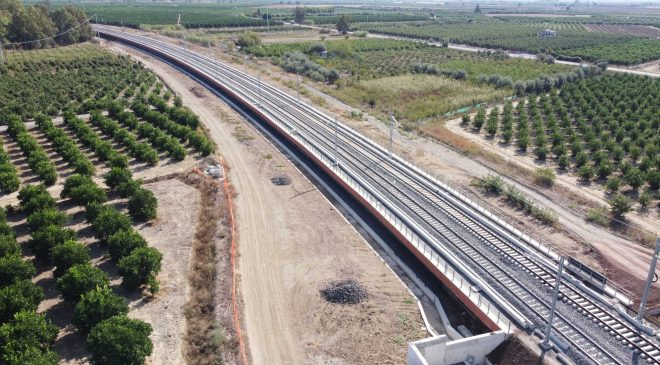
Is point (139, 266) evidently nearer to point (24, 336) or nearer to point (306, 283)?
point (24, 336)

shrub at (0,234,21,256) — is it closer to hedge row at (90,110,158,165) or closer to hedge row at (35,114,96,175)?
hedge row at (35,114,96,175)

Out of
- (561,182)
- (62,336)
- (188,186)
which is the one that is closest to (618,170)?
(561,182)

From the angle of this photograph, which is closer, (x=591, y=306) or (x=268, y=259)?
(x=591, y=306)

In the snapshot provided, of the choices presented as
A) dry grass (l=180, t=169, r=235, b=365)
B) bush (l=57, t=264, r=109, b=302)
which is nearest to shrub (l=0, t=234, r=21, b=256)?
bush (l=57, t=264, r=109, b=302)

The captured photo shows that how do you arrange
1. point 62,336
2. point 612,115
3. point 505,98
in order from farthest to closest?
point 505,98 → point 612,115 → point 62,336

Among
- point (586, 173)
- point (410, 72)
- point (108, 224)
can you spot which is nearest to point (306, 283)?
point (108, 224)

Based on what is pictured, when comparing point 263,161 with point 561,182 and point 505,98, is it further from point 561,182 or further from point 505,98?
point 505,98

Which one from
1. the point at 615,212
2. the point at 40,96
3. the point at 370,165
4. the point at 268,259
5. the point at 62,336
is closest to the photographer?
the point at 62,336
